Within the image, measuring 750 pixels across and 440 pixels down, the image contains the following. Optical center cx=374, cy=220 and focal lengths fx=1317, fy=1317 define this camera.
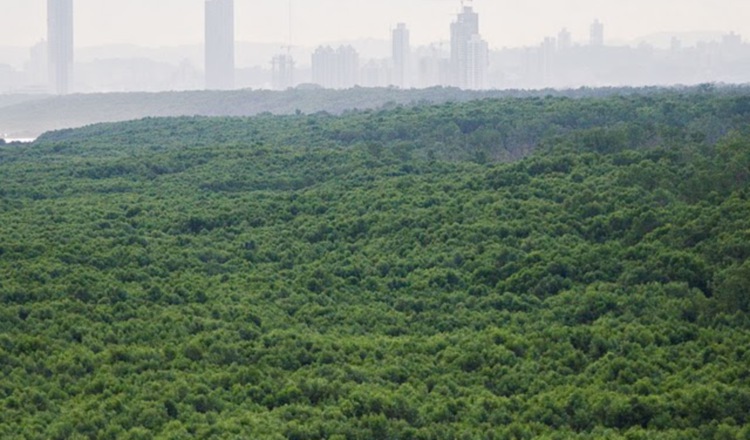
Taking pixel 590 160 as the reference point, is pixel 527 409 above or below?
below

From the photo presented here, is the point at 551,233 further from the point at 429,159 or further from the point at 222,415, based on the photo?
the point at 429,159

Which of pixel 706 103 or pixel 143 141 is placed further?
pixel 143 141

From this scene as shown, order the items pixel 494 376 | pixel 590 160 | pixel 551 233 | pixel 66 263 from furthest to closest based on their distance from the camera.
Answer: pixel 590 160 → pixel 551 233 → pixel 66 263 → pixel 494 376

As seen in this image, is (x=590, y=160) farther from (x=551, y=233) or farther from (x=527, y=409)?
(x=527, y=409)

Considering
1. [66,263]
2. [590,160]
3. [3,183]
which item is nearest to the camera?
[66,263]

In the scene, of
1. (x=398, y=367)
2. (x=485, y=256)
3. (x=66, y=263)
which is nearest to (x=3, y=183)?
(x=66, y=263)

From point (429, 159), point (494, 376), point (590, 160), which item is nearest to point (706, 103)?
point (429, 159)
